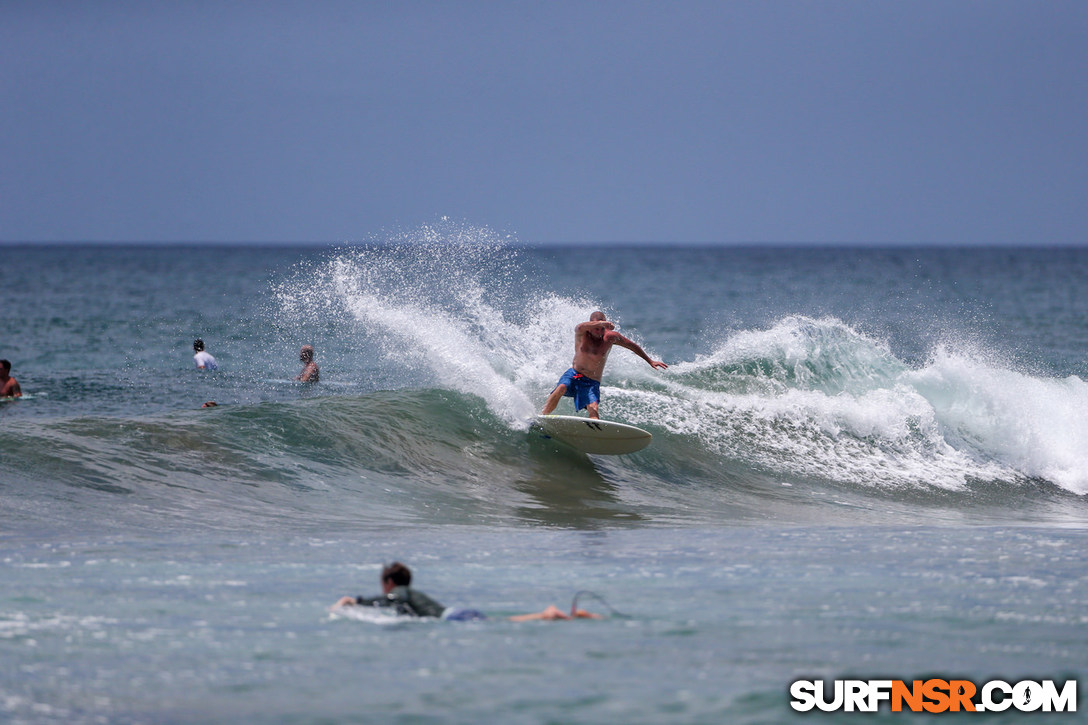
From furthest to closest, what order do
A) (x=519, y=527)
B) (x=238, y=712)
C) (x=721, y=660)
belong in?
(x=519, y=527) → (x=721, y=660) → (x=238, y=712)

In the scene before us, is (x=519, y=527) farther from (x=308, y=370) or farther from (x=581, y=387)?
(x=308, y=370)

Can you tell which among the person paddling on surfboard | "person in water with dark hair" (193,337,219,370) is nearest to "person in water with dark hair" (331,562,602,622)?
the person paddling on surfboard

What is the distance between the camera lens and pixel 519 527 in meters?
10.5

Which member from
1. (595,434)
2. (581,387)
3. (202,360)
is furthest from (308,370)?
(595,434)

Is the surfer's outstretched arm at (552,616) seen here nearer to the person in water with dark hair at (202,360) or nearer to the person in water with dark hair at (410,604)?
the person in water with dark hair at (410,604)

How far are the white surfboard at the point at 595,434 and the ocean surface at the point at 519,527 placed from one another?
0.37 m

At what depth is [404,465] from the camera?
1305 cm

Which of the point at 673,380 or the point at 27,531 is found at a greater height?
the point at 673,380

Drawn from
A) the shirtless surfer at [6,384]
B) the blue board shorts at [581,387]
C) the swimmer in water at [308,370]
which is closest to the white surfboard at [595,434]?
the blue board shorts at [581,387]

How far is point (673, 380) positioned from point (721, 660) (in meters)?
11.9

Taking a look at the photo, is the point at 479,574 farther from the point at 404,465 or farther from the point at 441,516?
the point at 404,465

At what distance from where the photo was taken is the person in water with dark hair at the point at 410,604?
6.69 m

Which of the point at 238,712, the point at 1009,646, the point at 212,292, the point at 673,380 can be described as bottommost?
the point at 238,712

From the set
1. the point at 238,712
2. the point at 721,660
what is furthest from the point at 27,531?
the point at 721,660
